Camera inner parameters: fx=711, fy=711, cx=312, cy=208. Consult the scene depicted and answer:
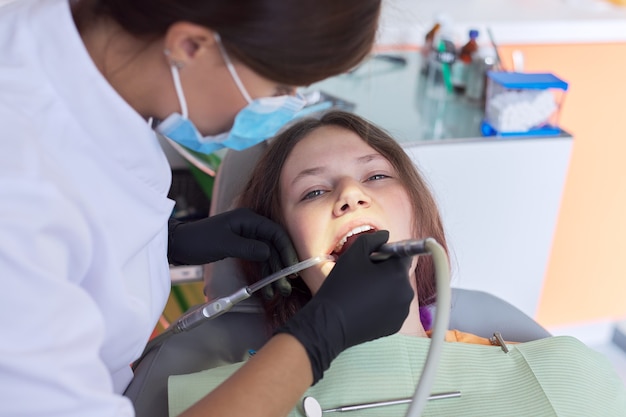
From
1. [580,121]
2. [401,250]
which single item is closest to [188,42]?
[401,250]

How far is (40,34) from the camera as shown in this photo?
2.90 ft

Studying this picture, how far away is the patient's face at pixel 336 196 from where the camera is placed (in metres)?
1.32

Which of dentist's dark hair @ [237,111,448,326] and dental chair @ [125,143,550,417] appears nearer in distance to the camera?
dental chair @ [125,143,550,417]

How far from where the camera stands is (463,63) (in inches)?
88.2

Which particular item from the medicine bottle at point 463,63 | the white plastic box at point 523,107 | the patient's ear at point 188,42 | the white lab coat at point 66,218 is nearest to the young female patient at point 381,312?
the white lab coat at point 66,218

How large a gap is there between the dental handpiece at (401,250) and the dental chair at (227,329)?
0.41 meters

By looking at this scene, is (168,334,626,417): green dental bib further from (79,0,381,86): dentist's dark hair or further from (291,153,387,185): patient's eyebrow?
(79,0,381,86): dentist's dark hair

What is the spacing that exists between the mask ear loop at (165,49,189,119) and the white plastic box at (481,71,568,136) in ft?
3.90

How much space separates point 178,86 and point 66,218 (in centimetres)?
22

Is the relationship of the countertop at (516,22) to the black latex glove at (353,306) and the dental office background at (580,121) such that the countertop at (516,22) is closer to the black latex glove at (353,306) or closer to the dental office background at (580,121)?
the dental office background at (580,121)

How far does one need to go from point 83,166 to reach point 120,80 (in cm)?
12

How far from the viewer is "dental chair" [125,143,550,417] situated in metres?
1.27

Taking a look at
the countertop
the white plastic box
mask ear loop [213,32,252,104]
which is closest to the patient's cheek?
mask ear loop [213,32,252,104]

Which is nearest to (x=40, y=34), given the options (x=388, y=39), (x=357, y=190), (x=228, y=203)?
(x=357, y=190)
